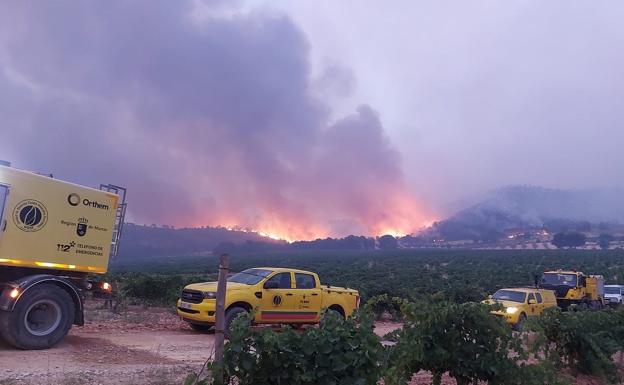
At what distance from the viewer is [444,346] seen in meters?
7.39

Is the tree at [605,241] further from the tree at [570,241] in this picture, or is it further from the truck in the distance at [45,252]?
the truck in the distance at [45,252]

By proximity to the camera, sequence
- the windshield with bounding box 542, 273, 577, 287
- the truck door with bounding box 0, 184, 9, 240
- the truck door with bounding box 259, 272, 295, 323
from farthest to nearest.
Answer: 1. the windshield with bounding box 542, 273, 577, 287
2. the truck door with bounding box 259, 272, 295, 323
3. the truck door with bounding box 0, 184, 9, 240

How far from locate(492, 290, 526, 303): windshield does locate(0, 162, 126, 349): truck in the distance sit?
14358mm

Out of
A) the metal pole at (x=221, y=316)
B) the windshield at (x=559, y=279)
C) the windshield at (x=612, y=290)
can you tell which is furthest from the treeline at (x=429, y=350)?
the windshield at (x=612, y=290)

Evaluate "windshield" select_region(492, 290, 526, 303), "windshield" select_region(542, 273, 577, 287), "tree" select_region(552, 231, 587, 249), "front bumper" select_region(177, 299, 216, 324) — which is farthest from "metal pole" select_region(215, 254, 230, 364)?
"tree" select_region(552, 231, 587, 249)

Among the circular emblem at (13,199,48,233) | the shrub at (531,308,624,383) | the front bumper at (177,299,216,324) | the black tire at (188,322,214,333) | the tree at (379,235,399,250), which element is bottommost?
the shrub at (531,308,624,383)

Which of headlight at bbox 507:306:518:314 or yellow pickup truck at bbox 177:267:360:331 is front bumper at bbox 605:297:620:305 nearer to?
headlight at bbox 507:306:518:314

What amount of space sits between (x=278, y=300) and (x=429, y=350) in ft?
22.8

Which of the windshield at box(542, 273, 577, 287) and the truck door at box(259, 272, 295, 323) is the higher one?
the windshield at box(542, 273, 577, 287)

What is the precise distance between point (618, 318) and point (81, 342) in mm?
10965

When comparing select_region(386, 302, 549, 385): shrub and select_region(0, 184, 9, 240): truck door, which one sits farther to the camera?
select_region(0, 184, 9, 240): truck door

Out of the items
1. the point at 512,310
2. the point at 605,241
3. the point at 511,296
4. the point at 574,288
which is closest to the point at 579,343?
the point at 512,310

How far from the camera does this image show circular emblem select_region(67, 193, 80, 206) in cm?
1066

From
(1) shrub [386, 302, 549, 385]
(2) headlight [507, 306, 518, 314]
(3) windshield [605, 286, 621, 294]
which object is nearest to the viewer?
(1) shrub [386, 302, 549, 385]
